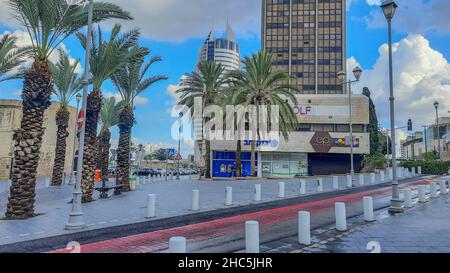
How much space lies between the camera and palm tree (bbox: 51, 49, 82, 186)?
25.5 m

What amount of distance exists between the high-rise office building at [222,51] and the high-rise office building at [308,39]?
89.4 meters

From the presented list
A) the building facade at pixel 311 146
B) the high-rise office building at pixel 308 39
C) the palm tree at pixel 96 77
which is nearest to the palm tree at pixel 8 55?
the palm tree at pixel 96 77

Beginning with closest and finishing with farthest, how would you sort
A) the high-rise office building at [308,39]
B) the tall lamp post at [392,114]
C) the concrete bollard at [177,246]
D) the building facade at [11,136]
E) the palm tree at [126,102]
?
1. the concrete bollard at [177,246]
2. the tall lamp post at [392,114]
3. the palm tree at [126,102]
4. the building facade at [11,136]
5. the high-rise office building at [308,39]

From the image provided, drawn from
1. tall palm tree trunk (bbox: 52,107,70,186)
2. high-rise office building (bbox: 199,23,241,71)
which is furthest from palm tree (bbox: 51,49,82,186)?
high-rise office building (bbox: 199,23,241,71)

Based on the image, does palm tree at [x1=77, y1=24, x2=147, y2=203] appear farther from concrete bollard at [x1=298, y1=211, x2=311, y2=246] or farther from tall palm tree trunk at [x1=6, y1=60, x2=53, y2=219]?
concrete bollard at [x1=298, y1=211, x2=311, y2=246]

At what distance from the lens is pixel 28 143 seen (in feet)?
40.5

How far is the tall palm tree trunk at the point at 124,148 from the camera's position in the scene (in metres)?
22.4

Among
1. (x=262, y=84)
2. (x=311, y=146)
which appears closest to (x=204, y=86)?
(x=262, y=84)

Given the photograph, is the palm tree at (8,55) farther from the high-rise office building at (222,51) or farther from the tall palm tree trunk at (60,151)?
the high-rise office building at (222,51)

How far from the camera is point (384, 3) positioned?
42.3ft

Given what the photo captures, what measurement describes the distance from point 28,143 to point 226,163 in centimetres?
3512

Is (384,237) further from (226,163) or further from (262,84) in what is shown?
(226,163)

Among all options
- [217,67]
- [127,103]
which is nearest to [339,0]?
[217,67]
